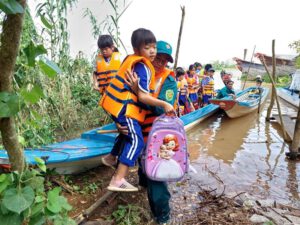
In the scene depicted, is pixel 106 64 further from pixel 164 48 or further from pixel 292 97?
pixel 292 97

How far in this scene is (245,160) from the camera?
5.10 metres

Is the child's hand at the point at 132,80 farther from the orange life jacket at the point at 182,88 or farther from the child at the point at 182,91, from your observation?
the orange life jacket at the point at 182,88

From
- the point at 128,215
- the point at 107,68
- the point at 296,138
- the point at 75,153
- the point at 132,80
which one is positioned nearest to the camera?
the point at 132,80

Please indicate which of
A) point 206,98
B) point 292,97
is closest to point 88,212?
point 206,98

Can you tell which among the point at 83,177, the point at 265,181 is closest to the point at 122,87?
the point at 83,177

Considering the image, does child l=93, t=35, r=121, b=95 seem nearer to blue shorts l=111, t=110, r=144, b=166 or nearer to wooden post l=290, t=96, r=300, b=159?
blue shorts l=111, t=110, r=144, b=166

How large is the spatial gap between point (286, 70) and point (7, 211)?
27.7 metres

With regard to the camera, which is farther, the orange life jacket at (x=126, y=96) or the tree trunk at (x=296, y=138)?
the tree trunk at (x=296, y=138)

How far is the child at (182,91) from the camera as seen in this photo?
23.4ft

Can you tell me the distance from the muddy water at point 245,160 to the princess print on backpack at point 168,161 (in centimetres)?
159

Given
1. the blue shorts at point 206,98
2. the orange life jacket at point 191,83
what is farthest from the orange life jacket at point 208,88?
the orange life jacket at point 191,83

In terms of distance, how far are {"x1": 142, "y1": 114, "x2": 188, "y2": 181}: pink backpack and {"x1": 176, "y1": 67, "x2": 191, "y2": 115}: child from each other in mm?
4560

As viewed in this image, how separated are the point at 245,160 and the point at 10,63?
473cm

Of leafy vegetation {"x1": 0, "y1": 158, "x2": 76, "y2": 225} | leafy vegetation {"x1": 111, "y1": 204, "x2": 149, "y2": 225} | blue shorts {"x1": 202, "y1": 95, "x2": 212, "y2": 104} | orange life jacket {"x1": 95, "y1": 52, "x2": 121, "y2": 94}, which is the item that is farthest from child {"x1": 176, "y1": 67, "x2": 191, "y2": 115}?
leafy vegetation {"x1": 0, "y1": 158, "x2": 76, "y2": 225}
